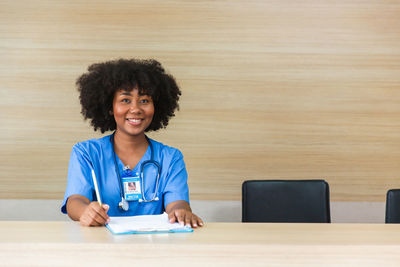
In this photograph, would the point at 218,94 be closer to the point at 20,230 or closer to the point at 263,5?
the point at 263,5

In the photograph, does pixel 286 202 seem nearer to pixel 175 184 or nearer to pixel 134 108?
pixel 175 184

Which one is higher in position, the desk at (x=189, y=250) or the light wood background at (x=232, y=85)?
the light wood background at (x=232, y=85)

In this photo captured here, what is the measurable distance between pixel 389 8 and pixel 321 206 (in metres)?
1.48

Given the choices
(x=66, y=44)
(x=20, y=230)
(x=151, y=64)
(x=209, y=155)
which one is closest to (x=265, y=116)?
(x=209, y=155)

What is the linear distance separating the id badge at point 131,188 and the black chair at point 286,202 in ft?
2.19

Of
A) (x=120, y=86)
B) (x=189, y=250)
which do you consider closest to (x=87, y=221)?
(x=189, y=250)

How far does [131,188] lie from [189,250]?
725 millimetres

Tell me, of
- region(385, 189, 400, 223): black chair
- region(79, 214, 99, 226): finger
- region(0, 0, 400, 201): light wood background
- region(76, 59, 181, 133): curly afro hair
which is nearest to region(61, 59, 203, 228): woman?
region(76, 59, 181, 133): curly afro hair

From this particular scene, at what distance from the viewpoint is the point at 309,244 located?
1.41 metres

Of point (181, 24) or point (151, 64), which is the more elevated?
point (181, 24)

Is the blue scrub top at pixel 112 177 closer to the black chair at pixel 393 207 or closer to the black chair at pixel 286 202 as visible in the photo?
the black chair at pixel 286 202

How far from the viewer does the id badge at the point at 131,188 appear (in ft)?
6.65

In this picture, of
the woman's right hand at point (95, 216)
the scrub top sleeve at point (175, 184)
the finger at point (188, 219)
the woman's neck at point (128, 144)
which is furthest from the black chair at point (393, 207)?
the woman's right hand at point (95, 216)

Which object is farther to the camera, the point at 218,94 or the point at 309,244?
the point at 218,94
